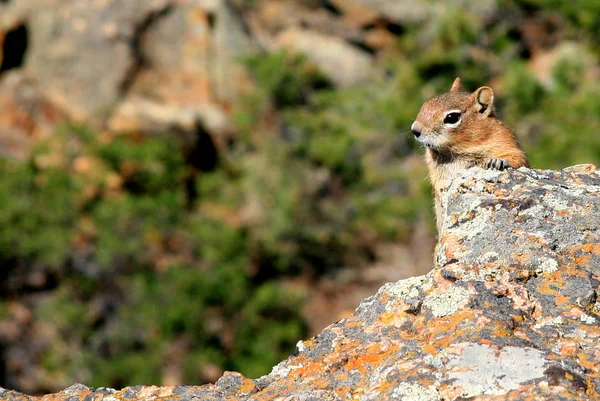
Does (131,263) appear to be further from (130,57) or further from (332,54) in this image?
(332,54)

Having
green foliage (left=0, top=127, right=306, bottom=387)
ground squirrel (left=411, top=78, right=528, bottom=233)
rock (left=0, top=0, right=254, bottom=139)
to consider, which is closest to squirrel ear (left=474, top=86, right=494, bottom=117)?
ground squirrel (left=411, top=78, right=528, bottom=233)

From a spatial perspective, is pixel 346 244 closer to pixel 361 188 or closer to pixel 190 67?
pixel 361 188

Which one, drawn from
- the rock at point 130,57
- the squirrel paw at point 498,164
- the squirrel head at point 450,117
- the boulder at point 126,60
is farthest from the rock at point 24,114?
the squirrel paw at point 498,164

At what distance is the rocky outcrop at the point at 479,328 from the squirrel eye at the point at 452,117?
9.96 feet

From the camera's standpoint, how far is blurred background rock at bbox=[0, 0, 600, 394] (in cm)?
2827

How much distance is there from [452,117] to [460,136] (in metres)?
0.35

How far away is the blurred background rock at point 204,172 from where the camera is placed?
28.3 m

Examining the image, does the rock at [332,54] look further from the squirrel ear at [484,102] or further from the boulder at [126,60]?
the squirrel ear at [484,102]

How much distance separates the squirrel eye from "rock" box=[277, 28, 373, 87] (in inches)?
916

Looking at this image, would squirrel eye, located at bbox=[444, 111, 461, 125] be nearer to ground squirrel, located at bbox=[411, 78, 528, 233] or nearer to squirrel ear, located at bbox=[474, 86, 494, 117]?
ground squirrel, located at bbox=[411, 78, 528, 233]

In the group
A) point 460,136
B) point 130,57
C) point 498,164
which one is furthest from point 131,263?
point 498,164

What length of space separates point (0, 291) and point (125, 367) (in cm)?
532

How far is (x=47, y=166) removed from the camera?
94.4ft

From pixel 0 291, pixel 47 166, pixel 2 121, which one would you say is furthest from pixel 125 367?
pixel 2 121
